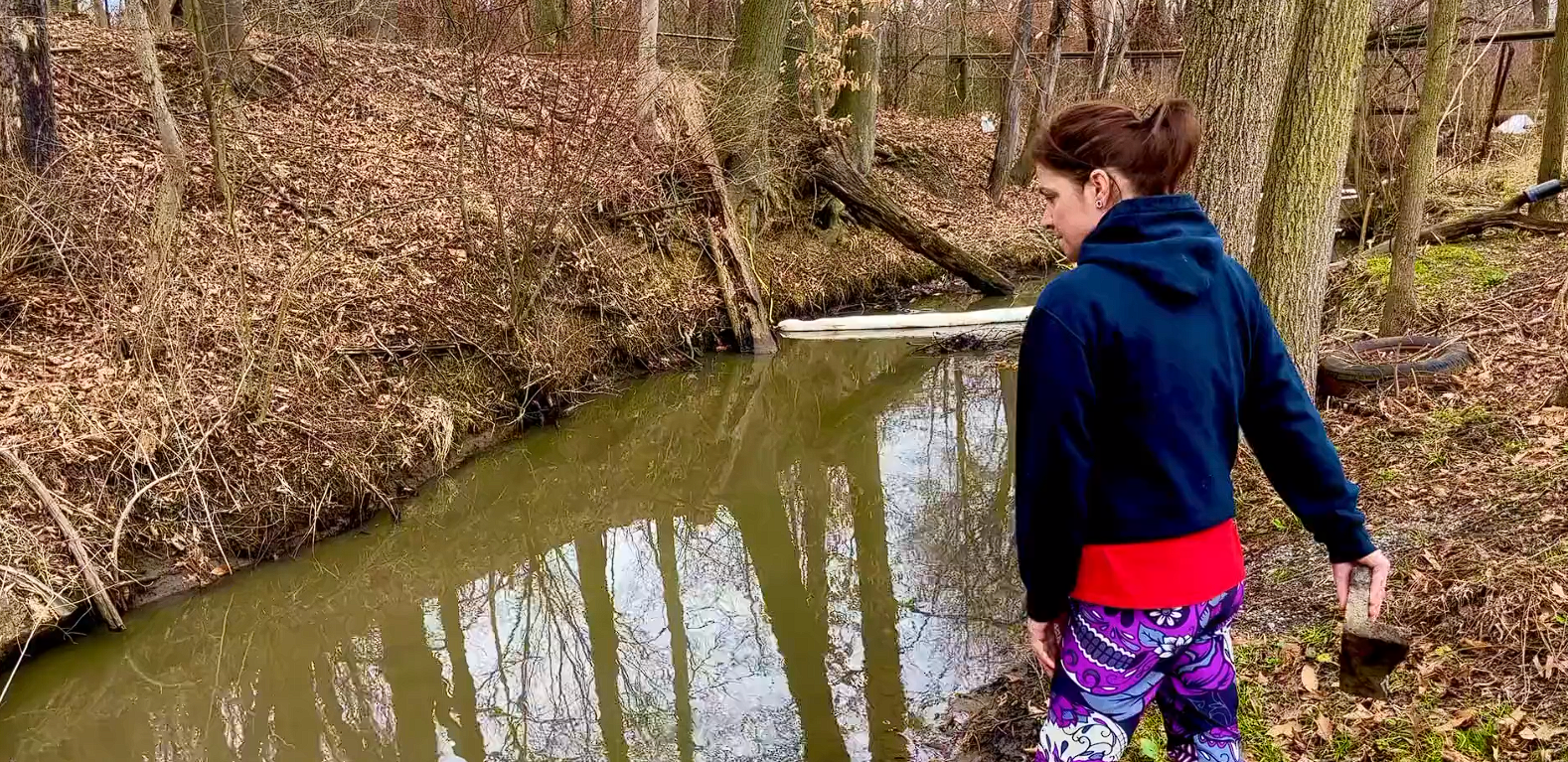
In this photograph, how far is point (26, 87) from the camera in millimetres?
7168

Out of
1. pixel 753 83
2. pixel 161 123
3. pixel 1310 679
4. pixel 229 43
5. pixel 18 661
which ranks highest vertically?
pixel 229 43

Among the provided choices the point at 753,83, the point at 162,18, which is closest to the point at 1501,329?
the point at 753,83

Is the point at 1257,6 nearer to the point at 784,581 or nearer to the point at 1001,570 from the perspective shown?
the point at 1001,570

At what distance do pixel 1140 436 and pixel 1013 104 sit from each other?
1583cm

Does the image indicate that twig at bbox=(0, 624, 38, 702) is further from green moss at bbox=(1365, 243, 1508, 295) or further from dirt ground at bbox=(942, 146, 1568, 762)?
green moss at bbox=(1365, 243, 1508, 295)

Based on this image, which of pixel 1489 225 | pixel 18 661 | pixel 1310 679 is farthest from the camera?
pixel 1489 225

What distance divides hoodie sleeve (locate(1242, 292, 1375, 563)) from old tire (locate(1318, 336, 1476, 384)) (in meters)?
4.29

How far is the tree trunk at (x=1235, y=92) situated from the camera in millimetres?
4398

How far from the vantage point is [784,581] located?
239 inches

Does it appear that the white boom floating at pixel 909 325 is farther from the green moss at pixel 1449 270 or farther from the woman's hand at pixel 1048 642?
the woman's hand at pixel 1048 642

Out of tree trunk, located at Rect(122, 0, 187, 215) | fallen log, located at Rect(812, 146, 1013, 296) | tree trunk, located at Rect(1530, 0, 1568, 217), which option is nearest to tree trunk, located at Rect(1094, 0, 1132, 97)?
fallen log, located at Rect(812, 146, 1013, 296)

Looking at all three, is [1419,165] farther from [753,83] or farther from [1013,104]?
[1013,104]

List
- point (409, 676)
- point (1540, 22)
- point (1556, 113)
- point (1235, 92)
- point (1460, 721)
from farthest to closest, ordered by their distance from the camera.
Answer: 1. point (1540, 22)
2. point (1556, 113)
3. point (409, 676)
4. point (1235, 92)
5. point (1460, 721)

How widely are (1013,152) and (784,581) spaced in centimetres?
1286
